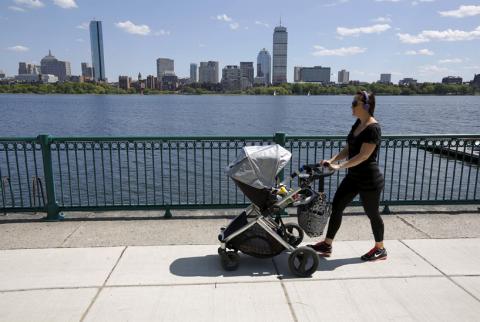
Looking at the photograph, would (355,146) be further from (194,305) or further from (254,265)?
(194,305)

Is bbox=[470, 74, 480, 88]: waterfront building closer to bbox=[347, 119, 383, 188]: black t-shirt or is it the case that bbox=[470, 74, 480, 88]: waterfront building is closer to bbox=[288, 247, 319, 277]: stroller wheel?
bbox=[347, 119, 383, 188]: black t-shirt

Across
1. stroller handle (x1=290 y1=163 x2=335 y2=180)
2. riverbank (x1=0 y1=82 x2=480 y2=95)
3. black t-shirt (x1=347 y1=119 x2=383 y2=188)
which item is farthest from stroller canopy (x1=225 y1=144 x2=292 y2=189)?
riverbank (x1=0 y1=82 x2=480 y2=95)

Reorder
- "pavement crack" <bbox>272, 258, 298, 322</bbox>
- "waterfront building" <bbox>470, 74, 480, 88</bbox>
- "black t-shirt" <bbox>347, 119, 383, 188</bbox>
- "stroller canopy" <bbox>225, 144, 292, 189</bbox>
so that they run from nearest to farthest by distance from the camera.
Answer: "pavement crack" <bbox>272, 258, 298, 322</bbox>, "stroller canopy" <bbox>225, 144, 292, 189</bbox>, "black t-shirt" <bbox>347, 119, 383, 188</bbox>, "waterfront building" <bbox>470, 74, 480, 88</bbox>

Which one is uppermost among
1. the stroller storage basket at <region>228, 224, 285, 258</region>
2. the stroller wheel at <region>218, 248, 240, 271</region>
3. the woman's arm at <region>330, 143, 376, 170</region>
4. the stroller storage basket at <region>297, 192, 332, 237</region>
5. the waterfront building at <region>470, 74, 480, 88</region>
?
the waterfront building at <region>470, 74, 480, 88</region>

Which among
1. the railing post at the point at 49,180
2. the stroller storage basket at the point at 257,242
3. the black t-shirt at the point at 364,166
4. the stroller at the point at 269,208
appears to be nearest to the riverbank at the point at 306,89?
the railing post at the point at 49,180

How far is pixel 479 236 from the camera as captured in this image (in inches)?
214

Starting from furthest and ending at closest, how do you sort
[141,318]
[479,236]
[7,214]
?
[7,214] < [479,236] < [141,318]

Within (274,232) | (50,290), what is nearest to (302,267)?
(274,232)

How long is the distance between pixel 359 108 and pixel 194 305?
8.44 feet

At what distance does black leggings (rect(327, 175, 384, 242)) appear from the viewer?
4.36m

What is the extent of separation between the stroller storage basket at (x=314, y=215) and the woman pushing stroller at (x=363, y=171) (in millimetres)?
337

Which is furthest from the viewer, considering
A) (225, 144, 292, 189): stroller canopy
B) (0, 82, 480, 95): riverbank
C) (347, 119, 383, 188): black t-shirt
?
(0, 82, 480, 95): riverbank

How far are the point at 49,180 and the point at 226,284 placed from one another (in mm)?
3576

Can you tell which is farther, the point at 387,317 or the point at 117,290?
the point at 117,290
